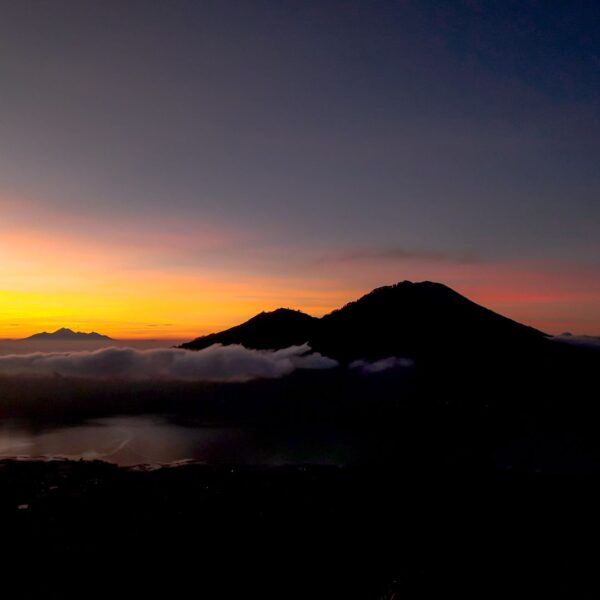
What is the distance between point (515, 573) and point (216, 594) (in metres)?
56.9

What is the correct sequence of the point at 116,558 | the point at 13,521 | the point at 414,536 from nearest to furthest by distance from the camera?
the point at 116,558 → the point at 414,536 → the point at 13,521

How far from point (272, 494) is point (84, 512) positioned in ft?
191

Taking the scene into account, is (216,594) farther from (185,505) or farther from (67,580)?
(185,505)

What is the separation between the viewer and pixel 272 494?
176000 mm

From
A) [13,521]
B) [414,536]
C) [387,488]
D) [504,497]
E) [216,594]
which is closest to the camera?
[216,594]

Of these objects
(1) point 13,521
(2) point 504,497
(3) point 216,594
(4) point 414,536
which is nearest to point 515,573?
(4) point 414,536

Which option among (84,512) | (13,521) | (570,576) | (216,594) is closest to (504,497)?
(570,576)

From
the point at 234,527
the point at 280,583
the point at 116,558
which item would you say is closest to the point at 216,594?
the point at 280,583

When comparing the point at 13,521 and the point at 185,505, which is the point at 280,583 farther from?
the point at 13,521

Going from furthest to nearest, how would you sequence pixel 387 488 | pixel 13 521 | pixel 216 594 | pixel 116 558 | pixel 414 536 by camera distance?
pixel 387 488, pixel 13 521, pixel 414 536, pixel 116 558, pixel 216 594

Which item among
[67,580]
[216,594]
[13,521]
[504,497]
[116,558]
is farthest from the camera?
[504,497]

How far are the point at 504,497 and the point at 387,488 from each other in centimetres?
3845

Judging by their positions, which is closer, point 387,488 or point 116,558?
point 116,558

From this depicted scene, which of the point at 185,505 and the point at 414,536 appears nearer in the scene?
the point at 414,536
